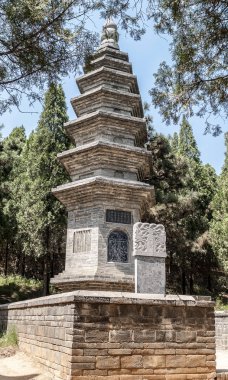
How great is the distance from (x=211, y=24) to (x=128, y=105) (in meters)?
8.29

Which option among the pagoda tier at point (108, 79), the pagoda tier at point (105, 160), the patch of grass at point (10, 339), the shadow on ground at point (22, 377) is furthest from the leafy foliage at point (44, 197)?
the shadow on ground at point (22, 377)

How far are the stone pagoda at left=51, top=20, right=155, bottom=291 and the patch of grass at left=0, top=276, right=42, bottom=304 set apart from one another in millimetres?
9627

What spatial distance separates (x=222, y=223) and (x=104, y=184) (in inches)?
419

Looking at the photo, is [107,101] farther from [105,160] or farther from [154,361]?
[154,361]

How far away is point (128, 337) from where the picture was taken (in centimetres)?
565

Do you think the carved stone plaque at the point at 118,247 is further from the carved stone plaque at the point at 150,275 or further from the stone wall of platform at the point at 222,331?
the carved stone plaque at the point at 150,275

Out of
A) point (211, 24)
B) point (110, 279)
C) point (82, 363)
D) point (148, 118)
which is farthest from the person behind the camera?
point (148, 118)

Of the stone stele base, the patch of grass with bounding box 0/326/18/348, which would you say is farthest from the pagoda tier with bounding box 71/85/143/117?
the stone stele base

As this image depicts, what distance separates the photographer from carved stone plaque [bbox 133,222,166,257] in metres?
7.52

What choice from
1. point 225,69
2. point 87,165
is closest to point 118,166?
point 87,165

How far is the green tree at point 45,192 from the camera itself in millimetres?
20438

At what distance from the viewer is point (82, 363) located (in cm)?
526

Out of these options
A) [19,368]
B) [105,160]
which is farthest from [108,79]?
[19,368]

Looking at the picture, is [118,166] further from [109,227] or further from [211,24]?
[211,24]
